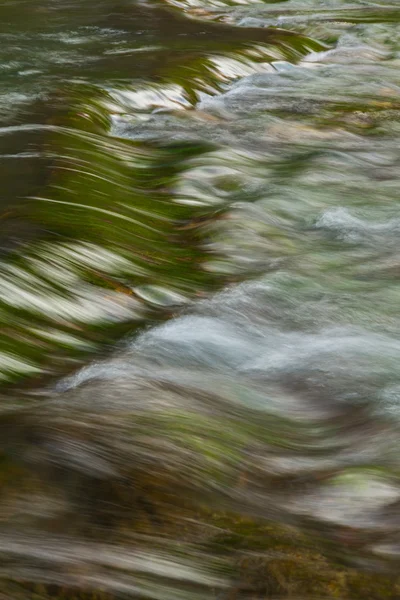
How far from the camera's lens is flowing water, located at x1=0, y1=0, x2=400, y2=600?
2779mm

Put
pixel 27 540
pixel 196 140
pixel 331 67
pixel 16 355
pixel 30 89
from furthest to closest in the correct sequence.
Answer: pixel 331 67, pixel 30 89, pixel 196 140, pixel 16 355, pixel 27 540

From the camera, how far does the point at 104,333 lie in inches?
182

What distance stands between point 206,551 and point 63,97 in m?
6.08

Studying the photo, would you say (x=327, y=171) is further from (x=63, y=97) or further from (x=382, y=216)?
(x=63, y=97)

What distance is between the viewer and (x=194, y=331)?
466cm

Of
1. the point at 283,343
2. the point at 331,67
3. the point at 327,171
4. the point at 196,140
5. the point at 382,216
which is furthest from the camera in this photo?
the point at 331,67

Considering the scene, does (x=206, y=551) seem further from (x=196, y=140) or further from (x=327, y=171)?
(x=196, y=140)

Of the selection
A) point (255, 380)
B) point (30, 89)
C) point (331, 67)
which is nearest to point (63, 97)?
point (30, 89)

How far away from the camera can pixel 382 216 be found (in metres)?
6.50

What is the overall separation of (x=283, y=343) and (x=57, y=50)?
634cm

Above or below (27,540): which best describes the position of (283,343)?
below

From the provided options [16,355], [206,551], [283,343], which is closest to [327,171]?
[283,343]

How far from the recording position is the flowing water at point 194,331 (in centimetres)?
278

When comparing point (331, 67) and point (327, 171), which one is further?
point (331, 67)
